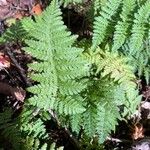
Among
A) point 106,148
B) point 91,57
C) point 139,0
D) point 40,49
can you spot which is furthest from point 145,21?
point 106,148

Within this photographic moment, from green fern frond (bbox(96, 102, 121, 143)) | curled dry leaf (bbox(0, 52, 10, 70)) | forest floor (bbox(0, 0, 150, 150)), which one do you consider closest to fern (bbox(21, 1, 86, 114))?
green fern frond (bbox(96, 102, 121, 143))

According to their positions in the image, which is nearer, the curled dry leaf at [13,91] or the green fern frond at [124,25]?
the green fern frond at [124,25]

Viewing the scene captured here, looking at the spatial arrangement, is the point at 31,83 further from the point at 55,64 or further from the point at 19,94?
the point at 55,64

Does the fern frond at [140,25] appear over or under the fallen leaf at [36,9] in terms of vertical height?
under

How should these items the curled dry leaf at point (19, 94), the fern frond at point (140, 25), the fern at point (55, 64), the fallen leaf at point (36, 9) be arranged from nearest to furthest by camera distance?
the fern at point (55, 64) < the fern frond at point (140, 25) < the curled dry leaf at point (19, 94) < the fallen leaf at point (36, 9)

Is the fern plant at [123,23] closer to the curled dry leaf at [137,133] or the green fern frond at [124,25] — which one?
the green fern frond at [124,25]

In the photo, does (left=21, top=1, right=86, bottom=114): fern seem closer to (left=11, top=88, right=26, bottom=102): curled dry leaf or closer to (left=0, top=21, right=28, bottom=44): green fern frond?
(left=0, top=21, right=28, bottom=44): green fern frond

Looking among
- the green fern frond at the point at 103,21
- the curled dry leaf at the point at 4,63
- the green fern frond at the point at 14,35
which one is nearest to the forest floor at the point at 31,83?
the curled dry leaf at the point at 4,63


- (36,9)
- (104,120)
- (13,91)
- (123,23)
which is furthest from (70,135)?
(36,9)
